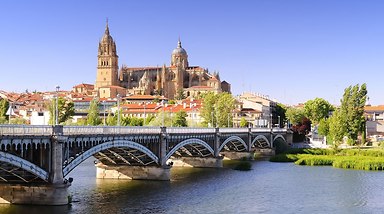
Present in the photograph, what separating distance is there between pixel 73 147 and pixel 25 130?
603cm

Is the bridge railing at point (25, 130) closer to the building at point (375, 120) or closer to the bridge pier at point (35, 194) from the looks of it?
the bridge pier at point (35, 194)

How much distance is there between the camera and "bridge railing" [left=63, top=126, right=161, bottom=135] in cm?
4025

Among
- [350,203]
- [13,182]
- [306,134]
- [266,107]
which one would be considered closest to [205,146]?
[350,203]

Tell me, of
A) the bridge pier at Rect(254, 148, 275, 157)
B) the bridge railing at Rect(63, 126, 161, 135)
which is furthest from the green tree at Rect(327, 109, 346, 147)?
the bridge railing at Rect(63, 126, 161, 135)

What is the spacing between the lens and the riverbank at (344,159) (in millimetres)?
72125

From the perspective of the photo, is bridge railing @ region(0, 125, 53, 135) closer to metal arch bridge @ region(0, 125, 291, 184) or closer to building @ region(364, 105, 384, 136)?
metal arch bridge @ region(0, 125, 291, 184)

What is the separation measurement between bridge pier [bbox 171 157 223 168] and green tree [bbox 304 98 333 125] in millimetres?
92656

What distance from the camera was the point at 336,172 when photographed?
224 ft

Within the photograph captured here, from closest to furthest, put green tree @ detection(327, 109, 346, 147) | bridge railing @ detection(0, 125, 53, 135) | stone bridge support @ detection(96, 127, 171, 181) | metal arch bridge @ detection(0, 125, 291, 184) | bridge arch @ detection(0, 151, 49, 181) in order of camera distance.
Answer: bridge arch @ detection(0, 151, 49, 181) < bridge railing @ detection(0, 125, 53, 135) < metal arch bridge @ detection(0, 125, 291, 184) < stone bridge support @ detection(96, 127, 171, 181) < green tree @ detection(327, 109, 346, 147)

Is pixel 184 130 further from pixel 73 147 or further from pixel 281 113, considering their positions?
pixel 281 113

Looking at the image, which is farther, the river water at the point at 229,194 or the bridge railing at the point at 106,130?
the river water at the point at 229,194

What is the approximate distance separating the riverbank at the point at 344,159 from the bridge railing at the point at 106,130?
30.4 m

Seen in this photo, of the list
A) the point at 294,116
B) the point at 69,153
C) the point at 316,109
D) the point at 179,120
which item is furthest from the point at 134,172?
the point at 316,109

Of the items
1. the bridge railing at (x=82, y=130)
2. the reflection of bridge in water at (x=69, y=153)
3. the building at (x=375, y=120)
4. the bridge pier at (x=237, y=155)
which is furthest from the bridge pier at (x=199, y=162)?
the building at (x=375, y=120)
